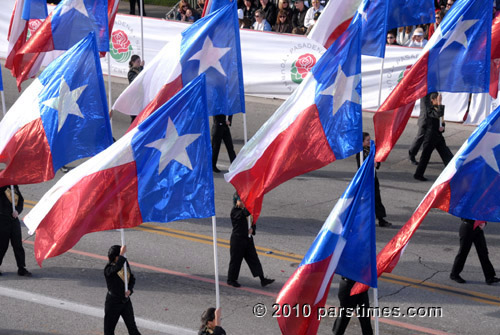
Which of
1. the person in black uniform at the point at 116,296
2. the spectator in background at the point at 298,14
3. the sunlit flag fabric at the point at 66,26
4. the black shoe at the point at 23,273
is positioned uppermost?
the sunlit flag fabric at the point at 66,26

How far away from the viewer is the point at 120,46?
74.2 feet

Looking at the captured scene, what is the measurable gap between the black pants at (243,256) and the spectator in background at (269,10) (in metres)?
11.8

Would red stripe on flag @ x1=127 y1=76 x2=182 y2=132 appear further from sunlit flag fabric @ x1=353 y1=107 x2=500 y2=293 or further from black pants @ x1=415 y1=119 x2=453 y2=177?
black pants @ x1=415 y1=119 x2=453 y2=177

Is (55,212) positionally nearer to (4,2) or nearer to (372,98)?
(372,98)

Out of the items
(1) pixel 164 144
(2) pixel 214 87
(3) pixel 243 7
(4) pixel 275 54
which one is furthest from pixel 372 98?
(1) pixel 164 144

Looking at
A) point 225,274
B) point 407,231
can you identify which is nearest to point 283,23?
point 225,274

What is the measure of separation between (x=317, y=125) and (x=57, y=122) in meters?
3.06

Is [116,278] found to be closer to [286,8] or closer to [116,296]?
[116,296]

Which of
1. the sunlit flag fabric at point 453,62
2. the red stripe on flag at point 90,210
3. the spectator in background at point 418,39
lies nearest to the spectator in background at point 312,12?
the spectator in background at point 418,39

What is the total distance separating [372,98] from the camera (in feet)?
65.3

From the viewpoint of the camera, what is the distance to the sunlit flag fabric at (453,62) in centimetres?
1157

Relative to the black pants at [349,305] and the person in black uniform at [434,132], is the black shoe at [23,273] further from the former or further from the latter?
the person in black uniform at [434,132]

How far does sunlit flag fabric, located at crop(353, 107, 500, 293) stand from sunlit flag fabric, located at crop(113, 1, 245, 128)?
3293mm

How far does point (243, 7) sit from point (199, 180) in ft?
50.9
